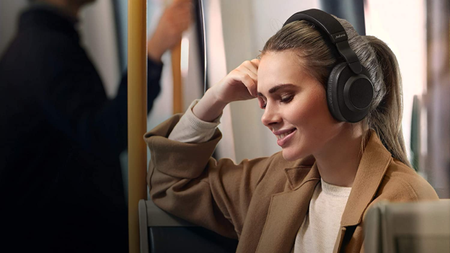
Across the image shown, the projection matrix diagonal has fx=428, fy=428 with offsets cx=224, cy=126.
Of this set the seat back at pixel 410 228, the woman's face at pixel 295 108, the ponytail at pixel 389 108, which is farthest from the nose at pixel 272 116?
the seat back at pixel 410 228

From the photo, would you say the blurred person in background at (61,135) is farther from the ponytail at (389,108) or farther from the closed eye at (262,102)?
the ponytail at (389,108)

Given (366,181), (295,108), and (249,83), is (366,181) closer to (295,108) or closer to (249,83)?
Answer: (295,108)

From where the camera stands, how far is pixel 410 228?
1.45 ft

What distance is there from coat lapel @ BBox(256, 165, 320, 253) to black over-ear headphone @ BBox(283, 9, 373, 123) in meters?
0.23

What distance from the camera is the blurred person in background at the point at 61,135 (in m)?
1.21

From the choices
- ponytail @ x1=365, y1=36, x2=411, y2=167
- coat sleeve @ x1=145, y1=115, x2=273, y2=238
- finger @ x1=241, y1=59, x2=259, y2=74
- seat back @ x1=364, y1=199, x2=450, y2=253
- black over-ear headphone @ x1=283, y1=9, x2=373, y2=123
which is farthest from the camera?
coat sleeve @ x1=145, y1=115, x2=273, y2=238

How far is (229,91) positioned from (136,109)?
315mm

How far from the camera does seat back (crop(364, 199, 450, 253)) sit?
0.44 meters

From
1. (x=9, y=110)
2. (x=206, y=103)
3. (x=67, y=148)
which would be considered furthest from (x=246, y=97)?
(x=9, y=110)

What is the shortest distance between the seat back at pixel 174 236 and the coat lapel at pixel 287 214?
0.63ft

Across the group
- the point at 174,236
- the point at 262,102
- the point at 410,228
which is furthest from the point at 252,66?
the point at 410,228

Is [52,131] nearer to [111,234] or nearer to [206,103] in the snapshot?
[111,234]

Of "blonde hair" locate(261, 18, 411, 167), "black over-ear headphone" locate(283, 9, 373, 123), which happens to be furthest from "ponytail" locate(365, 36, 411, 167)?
"black over-ear headphone" locate(283, 9, 373, 123)

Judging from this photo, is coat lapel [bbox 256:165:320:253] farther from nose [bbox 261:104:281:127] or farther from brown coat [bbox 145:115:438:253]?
nose [bbox 261:104:281:127]
